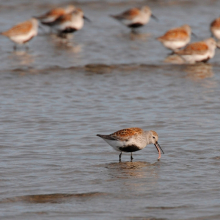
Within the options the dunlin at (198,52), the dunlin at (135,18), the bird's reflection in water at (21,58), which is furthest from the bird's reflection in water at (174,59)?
the dunlin at (135,18)

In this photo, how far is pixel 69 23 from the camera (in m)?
22.3

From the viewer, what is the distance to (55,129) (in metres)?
9.88

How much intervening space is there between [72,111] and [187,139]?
289cm

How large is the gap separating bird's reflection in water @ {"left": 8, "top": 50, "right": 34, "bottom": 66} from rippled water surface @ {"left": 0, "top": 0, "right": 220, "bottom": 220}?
31mm

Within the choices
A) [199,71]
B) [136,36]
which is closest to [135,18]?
[136,36]

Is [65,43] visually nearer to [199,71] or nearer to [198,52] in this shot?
[198,52]

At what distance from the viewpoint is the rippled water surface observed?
6434 mm

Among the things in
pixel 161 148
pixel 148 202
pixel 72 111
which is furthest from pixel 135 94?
pixel 148 202

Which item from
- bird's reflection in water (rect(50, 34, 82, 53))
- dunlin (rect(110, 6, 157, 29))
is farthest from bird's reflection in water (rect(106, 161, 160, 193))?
dunlin (rect(110, 6, 157, 29))

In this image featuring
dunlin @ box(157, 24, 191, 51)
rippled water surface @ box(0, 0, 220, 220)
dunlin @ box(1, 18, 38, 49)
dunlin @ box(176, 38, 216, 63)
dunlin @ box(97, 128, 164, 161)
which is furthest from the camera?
dunlin @ box(1, 18, 38, 49)

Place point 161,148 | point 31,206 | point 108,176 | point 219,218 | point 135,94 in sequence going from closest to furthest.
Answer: point 219,218, point 31,206, point 108,176, point 161,148, point 135,94

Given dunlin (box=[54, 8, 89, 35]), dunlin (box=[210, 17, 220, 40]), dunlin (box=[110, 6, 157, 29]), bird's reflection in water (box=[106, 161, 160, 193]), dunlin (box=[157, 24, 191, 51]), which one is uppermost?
dunlin (box=[110, 6, 157, 29])

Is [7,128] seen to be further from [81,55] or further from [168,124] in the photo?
[81,55]

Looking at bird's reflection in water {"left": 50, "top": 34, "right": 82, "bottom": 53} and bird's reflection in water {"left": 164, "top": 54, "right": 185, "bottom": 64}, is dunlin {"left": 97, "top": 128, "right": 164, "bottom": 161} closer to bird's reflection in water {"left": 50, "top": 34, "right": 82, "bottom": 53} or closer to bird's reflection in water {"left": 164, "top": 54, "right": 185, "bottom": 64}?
bird's reflection in water {"left": 164, "top": 54, "right": 185, "bottom": 64}
